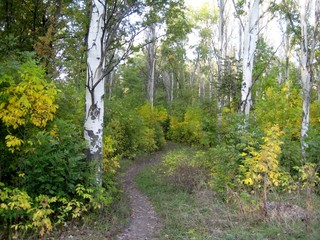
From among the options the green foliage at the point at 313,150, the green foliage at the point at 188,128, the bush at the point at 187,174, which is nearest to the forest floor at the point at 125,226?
the bush at the point at 187,174

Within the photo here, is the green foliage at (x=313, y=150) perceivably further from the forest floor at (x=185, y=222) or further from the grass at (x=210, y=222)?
the grass at (x=210, y=222)

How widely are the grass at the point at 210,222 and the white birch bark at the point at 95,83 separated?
2035mm

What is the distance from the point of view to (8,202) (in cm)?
443

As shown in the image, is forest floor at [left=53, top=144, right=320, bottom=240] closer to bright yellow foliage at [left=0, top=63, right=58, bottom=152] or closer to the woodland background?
the woodland background

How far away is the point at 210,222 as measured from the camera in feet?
18.9

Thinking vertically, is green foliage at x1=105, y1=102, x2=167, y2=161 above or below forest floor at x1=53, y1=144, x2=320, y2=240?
above

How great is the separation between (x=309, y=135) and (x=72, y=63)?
27.4 feet

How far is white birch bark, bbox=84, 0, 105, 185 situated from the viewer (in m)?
6.09

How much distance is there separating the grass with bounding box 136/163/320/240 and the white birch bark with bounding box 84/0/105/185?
6.68 ft

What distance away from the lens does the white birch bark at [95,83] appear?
6090 mm

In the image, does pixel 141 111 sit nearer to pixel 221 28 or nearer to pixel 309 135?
pixel 221 28

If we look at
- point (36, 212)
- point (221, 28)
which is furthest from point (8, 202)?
point (221, 28)

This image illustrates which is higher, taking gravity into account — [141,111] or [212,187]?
[141,111]

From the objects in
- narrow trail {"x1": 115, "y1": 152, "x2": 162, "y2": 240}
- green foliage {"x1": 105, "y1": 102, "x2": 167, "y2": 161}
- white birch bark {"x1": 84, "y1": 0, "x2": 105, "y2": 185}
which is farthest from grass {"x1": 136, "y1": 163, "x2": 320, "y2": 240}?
green foliage {"x1": 105, "y1": 102, "x2": 167, "y2": 161}
